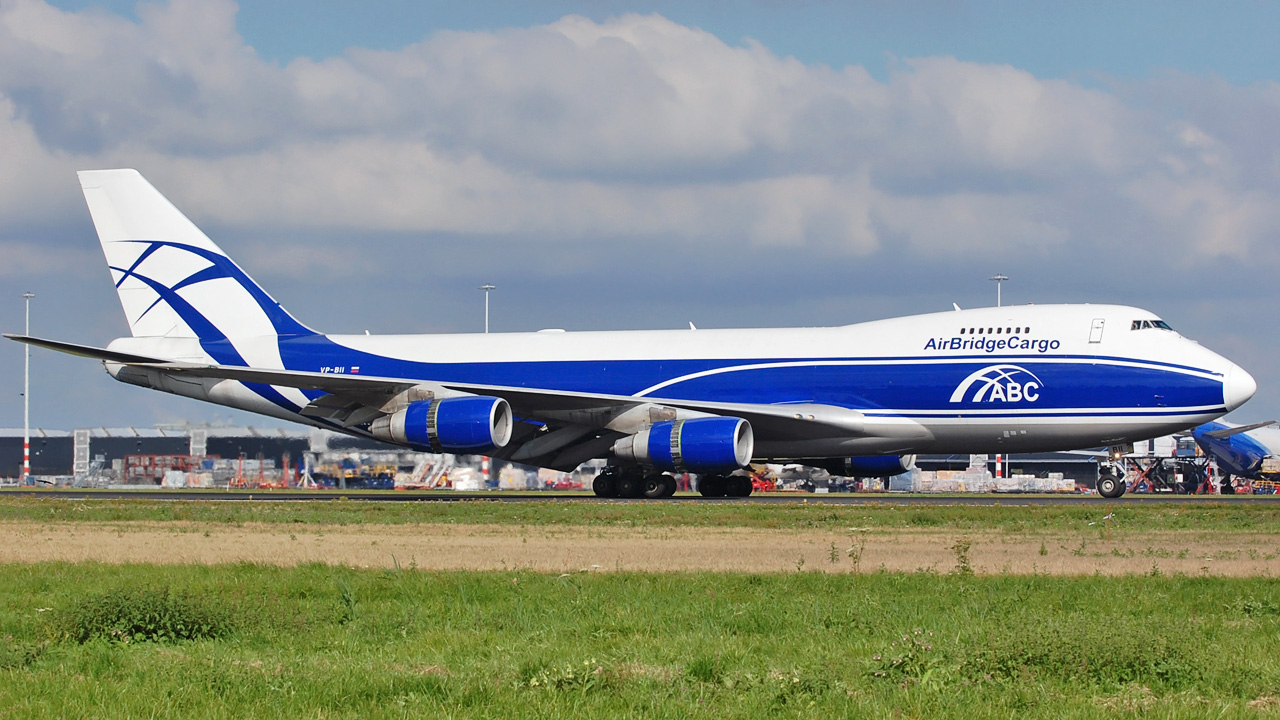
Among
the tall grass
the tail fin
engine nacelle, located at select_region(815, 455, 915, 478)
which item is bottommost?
the tall grass

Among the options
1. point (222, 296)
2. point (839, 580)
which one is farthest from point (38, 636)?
point (222, 296)

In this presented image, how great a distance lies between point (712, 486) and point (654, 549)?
1852 cm

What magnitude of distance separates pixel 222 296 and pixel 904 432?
20040mm

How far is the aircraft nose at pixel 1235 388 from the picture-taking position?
29266mm

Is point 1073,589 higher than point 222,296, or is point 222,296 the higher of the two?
point 222,296

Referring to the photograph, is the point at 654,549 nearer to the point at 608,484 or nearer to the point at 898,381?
the point at 898,381

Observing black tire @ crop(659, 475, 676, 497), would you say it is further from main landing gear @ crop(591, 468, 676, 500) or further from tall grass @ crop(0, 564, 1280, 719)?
tall grass @ crop(0, 564, 1280, 719)

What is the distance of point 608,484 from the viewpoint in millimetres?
34812

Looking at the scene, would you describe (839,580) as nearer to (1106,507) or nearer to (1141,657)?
(1141,657)

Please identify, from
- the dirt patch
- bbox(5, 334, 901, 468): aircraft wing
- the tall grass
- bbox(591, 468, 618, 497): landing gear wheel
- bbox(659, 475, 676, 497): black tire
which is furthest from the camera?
bbox(659, 475, 676, 497): black tire

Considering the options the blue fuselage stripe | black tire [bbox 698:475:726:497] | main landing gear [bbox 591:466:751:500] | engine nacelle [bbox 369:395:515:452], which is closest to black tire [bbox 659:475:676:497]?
main landing gear [bbox 591:466:751:500]

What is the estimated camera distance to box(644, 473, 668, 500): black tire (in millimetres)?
34812

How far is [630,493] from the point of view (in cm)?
3453

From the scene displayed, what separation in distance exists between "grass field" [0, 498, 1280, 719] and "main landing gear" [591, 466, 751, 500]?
64.1ft
